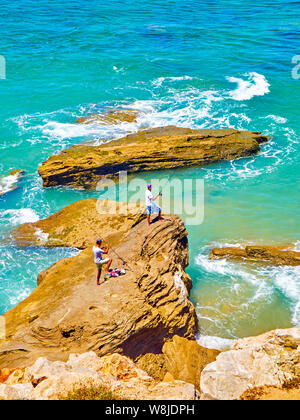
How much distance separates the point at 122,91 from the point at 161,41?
14074 mm

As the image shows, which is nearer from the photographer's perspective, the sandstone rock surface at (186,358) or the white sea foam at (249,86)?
the sandstone rock surface at (186,358)

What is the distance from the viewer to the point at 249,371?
370 inches

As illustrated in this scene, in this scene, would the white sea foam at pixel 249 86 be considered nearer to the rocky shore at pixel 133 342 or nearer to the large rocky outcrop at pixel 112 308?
the rocky shore at pixel 133 342

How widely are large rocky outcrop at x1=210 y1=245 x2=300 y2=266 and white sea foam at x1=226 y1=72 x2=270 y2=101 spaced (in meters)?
20.1

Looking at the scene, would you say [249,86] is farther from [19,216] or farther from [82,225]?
[19,216]

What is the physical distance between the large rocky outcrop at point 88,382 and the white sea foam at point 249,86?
1142 inches

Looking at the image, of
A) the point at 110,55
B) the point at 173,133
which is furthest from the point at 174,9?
the point at 173,133

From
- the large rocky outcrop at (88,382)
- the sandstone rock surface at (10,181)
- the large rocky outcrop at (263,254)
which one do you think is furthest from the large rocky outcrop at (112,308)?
the sandstone rock surface at (10,181)

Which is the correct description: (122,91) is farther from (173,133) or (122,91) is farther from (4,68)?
(4,68)

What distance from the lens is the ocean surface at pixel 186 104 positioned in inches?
666

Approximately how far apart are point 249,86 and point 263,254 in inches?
906

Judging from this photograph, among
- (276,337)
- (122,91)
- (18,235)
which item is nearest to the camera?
(276,337)

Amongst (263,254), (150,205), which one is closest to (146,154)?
(150,205)
